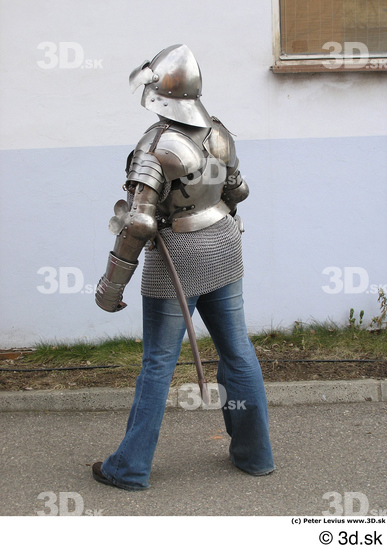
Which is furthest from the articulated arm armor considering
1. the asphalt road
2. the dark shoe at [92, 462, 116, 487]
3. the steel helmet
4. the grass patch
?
the grass patch

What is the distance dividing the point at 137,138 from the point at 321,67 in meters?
1.63

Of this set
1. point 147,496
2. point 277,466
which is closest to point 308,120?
point 277,466

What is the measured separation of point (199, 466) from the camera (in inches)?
136

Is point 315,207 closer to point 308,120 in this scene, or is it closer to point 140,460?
point 308,120

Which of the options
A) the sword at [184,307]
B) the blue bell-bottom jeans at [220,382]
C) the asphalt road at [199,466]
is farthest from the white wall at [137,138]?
the sword at [184,307]

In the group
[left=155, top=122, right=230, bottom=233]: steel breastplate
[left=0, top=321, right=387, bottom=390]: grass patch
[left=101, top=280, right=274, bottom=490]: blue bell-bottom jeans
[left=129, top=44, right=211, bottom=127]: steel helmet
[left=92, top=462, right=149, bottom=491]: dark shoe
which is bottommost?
[left=92, top=462, right=149, bottom=491]: dark shoe

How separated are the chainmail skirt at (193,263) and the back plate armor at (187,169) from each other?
0.05 metres

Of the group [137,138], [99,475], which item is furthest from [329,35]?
[99,475]

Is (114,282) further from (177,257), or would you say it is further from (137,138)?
(137,138)

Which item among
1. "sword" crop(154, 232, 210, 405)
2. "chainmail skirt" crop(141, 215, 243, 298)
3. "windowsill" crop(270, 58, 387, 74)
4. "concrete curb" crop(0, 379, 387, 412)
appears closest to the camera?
"sword" crop(154, 232, 210, 405)

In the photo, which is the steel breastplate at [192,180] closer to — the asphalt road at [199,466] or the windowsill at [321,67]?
the asphalt road at [199,466]

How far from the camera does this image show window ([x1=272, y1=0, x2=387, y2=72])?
18.3ft

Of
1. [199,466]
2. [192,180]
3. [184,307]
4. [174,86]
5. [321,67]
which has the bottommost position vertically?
[199,466]

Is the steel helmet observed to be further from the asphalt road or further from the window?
the window
